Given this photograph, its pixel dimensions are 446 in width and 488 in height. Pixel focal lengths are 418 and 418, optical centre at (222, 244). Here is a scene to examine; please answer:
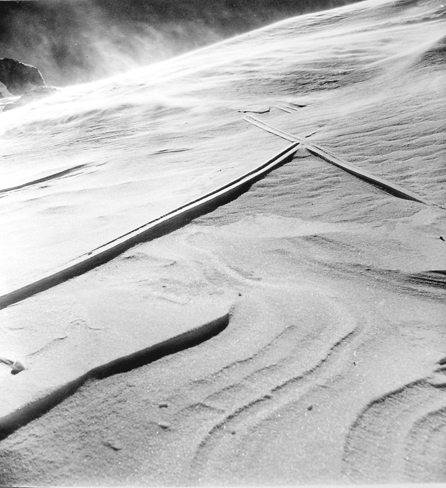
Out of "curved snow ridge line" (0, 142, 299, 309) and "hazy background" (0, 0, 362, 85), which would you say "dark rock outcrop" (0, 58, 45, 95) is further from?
"curved snow ridge line" (0, 142, 299, 309)

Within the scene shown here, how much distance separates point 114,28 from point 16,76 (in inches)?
206

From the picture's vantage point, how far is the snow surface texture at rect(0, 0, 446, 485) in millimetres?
1153

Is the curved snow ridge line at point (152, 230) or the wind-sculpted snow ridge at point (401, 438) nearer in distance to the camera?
the wind-sculpted snow ridge at point (401, 438)

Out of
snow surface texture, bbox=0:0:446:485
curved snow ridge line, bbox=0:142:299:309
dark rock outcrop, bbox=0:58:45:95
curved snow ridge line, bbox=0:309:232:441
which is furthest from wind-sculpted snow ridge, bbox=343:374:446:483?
dark rock outcrop, bbox=0:58:45:95

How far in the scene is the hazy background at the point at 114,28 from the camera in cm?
1451

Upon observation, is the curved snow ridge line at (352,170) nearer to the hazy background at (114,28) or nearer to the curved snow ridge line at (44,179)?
the curved snow ridge line at (44,179)

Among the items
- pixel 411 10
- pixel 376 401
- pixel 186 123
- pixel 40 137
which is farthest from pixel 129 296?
pixel 411 10

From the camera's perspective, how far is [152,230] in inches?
85.6

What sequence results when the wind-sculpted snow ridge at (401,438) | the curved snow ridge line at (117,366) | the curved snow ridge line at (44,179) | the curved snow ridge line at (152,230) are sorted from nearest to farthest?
the wind-sculpted snow ridge at (401,438) < the curved snow ridge line at (117,366) < the curved snow ridge line at (152,230) < the curved snow ridge line at (44,179)

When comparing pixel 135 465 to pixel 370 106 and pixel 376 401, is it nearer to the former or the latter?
pixel 376 401

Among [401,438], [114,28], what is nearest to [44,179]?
[401,438]

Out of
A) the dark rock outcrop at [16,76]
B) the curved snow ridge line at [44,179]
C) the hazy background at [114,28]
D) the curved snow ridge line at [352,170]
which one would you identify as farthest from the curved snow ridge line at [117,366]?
the hazy background at [114,28]

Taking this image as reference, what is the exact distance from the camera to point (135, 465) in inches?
44.3

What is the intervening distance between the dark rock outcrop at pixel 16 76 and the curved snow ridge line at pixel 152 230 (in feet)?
37.9
